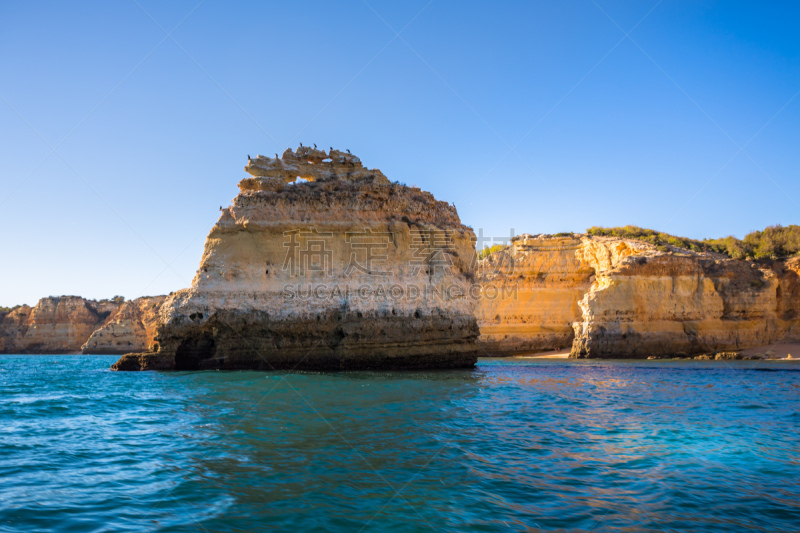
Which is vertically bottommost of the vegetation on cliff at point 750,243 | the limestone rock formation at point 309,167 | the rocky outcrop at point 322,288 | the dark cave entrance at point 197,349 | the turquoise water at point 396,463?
the turquoise water at point 396,463

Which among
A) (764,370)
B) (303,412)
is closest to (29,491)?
(303,412)

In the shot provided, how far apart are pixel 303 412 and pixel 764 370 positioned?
17663 mm

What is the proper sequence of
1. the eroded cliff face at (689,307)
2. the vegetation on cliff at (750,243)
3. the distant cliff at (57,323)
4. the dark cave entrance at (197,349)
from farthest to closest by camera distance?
the distant cliff at (57,323), the vegetation on cliff at (750,243), the eroded cliff face at (689,307), the dark cave entrance at (197,349)

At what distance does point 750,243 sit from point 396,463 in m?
38.5

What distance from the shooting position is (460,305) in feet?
59.2

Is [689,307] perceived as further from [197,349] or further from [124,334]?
[124,334]

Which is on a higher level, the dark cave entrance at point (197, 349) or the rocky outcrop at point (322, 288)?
the rocky outcrop at point (322, 288)

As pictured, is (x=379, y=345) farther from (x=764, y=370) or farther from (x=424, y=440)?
(x=764, y=370)

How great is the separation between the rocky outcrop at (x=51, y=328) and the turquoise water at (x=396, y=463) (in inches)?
1895

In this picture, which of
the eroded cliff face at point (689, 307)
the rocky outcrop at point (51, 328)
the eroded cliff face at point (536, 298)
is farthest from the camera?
the rocky outcrop at point (51, 328)

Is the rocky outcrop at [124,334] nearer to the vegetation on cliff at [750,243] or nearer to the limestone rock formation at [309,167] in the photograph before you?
the limestone rock formation at [309,167]

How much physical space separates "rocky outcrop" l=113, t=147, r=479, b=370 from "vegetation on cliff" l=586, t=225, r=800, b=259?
1982 centimetres

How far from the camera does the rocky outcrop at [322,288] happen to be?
652 inches

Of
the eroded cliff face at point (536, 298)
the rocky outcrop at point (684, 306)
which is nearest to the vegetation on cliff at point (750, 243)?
the rocky outcrop at point (684, 306)
